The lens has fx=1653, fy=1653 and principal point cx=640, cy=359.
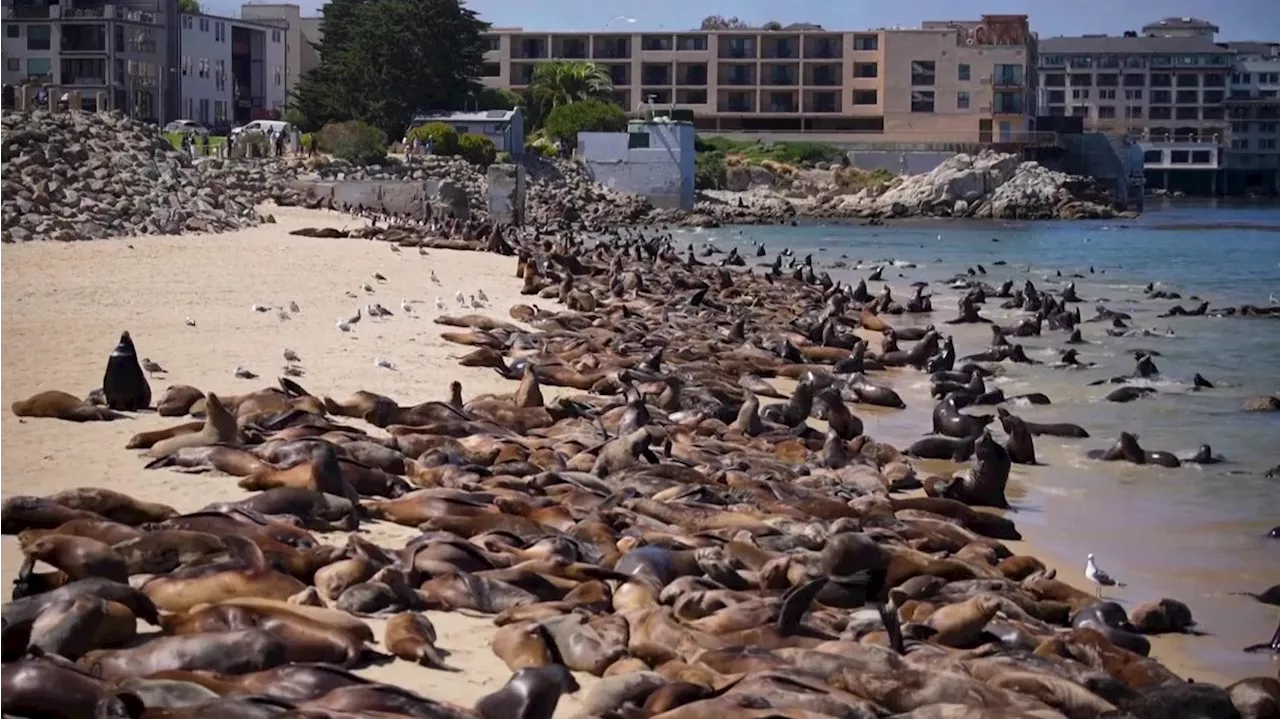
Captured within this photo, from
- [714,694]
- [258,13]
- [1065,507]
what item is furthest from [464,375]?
[258,13]

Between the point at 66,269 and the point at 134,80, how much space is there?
2040 inches

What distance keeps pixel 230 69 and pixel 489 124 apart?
60.0ft

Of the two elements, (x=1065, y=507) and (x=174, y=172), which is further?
(x=174, y=172)

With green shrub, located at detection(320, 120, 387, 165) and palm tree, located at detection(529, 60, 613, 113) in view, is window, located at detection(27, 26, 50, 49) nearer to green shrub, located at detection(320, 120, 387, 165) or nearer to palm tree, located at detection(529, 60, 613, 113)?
green shrub, located at detection(320, 120, 387, 165)

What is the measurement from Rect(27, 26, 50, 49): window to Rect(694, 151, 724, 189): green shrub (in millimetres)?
36204

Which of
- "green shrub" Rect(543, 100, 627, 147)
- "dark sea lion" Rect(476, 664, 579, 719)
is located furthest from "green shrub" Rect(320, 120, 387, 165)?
"dark sea lion" Rect(476, 664, 579, 719)

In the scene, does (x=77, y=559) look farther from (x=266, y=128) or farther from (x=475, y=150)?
(x=266, y=128)

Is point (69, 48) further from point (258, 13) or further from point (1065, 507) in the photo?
point (1065, 507)

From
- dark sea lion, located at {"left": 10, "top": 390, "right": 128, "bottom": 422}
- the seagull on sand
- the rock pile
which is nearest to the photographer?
the seagull on sand

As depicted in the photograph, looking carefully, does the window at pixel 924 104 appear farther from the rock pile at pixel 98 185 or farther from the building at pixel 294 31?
the rock pile at pixel 98 185

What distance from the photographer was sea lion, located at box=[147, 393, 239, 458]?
408 inches

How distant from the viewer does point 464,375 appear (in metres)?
16.5

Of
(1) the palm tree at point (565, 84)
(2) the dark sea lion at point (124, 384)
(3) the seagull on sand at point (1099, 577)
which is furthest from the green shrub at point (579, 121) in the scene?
(3) the seagull on sand at point (1099, 577)

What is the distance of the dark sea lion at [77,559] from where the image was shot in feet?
22.5
